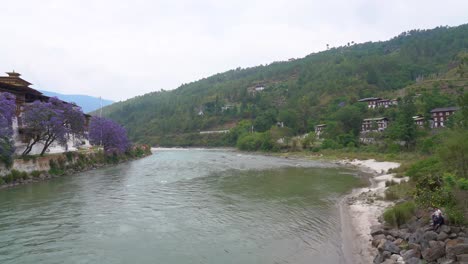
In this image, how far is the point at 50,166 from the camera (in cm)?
3753

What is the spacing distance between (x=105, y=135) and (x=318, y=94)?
84280mm

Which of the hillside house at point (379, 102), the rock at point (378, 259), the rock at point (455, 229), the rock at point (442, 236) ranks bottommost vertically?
the rock at point (378, 259)

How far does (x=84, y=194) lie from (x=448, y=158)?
25.6 metres

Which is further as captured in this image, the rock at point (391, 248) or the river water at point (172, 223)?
the river water at point (172, 223)

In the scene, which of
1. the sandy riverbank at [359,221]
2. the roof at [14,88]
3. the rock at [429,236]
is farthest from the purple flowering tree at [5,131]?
the rock at [429,236]

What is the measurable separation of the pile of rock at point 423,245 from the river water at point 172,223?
181 centimetres

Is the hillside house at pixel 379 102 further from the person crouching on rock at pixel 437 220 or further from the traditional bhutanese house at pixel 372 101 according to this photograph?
the person crouching on rock at pixel 437 220

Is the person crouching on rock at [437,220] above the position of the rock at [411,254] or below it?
above

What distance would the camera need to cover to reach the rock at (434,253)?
35.4ft

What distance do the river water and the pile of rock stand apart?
1814mm

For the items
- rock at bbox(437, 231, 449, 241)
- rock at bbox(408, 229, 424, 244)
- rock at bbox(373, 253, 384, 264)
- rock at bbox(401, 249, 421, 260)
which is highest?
rock at bbox(437, 231, 449, 241)

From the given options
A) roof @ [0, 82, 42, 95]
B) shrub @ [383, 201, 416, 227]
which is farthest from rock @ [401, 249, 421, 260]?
roof @ [0, 82, 42, 95]

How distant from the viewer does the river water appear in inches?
537

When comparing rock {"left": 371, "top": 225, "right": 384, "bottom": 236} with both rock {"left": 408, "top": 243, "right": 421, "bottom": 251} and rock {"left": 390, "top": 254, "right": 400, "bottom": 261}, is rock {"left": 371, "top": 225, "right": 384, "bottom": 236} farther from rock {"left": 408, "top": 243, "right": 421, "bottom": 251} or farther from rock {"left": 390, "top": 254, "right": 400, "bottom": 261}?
rock {"left": 390, "top": 254, "right": 400, "bottom": 261}
